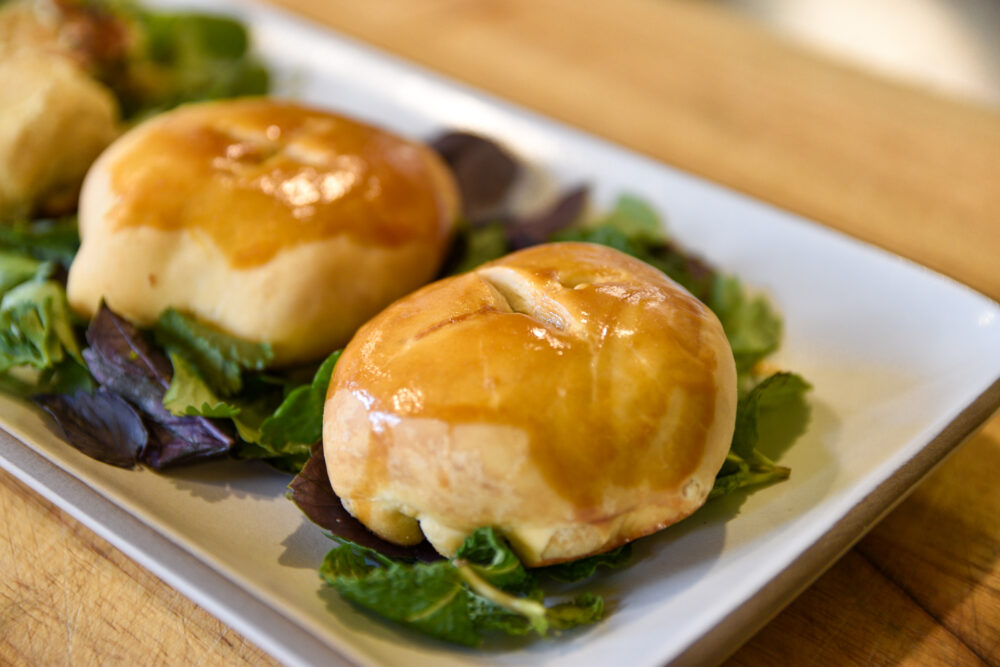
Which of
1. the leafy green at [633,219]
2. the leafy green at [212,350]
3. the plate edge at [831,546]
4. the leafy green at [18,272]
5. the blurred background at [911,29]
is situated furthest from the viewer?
the blurred background at [911,29]

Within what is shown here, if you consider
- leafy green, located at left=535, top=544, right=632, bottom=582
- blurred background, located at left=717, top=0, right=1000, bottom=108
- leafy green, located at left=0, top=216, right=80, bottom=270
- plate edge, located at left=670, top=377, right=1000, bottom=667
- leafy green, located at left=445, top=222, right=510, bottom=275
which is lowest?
blurred background, located at left=717, top=0, right=1000, bottom=108

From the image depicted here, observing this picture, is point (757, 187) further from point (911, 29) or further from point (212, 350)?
point (911, 29)

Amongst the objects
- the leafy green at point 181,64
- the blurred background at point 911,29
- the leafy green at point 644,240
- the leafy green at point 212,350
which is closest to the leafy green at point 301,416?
the leafy green at point 212,350

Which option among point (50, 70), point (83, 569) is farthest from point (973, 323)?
point (50, 70)

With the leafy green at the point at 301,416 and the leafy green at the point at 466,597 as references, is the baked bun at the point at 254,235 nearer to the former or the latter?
the leafy green at the point at 301,416

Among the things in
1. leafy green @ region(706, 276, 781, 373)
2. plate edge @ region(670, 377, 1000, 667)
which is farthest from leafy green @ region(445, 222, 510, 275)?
plate edge @ region(670, 377, 1000, 667)

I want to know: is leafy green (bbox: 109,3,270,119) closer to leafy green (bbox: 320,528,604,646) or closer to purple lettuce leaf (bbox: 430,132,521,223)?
purple lettuce leaf (bbox: 430,132,521,223)

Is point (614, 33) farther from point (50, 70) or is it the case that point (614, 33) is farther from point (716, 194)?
point (50, 70)
